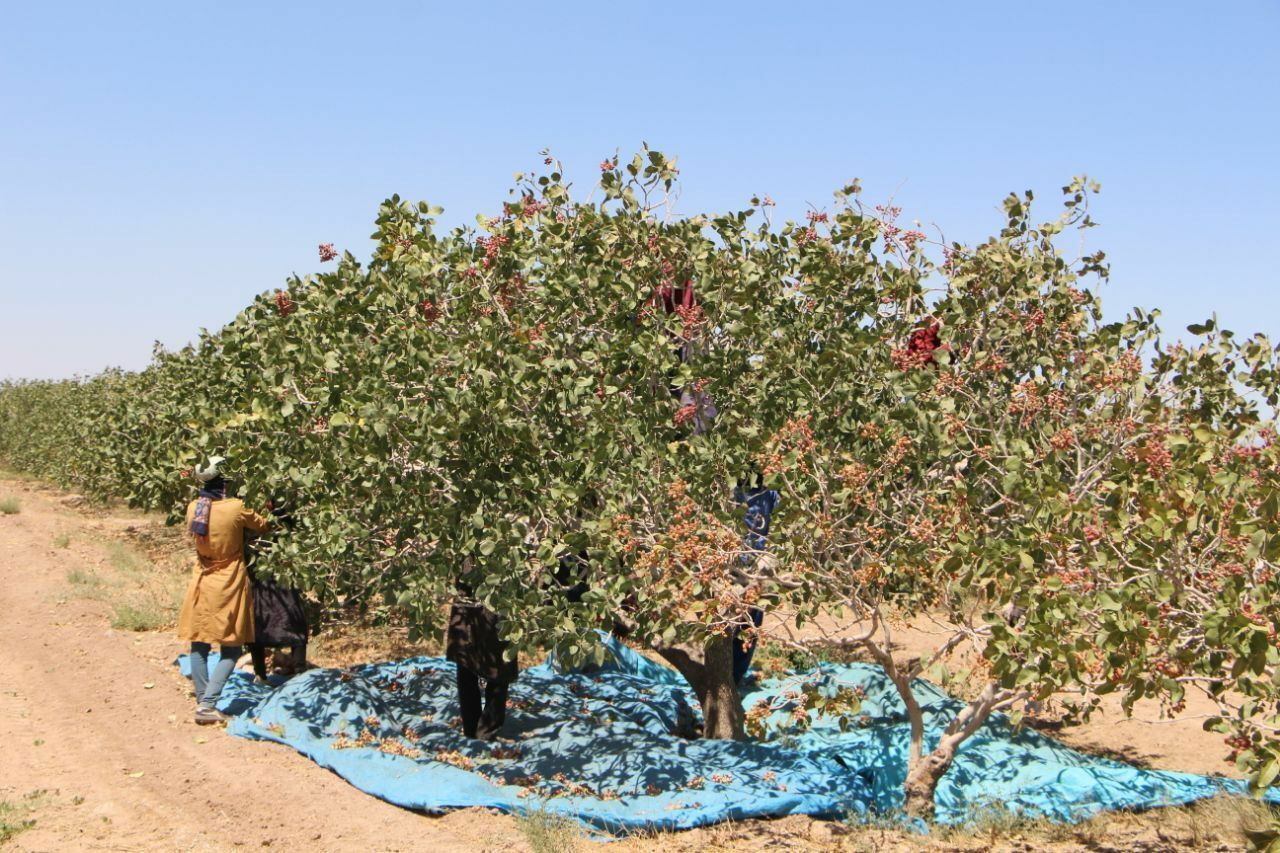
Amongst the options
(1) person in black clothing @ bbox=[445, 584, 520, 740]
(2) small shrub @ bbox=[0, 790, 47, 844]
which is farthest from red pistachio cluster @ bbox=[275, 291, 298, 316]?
(2) small shrub @ bbox=[0, 790, 47, 844]

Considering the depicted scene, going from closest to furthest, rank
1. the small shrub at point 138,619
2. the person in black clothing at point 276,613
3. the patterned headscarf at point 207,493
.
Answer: the patterned headscarf at point 207,493 → the person in black clothing at point 276,613 → the small shrub at point 138,619

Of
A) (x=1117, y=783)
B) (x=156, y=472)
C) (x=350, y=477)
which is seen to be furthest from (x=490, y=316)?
(x=156, y=472)

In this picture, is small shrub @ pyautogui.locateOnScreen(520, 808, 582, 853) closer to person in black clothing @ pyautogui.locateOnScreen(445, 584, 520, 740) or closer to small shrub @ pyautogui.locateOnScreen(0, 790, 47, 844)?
person in black clothing @ pyautogui.locateOnScreen(445, 584, 520, 740)

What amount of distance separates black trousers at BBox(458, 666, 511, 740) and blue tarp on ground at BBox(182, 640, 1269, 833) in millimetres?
115

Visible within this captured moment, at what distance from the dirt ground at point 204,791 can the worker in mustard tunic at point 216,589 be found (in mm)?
314

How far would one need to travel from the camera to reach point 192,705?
8141mm

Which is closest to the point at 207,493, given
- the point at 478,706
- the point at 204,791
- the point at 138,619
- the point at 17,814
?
the point at 204,791

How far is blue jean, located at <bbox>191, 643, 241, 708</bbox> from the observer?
307 inches

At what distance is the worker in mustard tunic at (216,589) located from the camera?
25.3 feet

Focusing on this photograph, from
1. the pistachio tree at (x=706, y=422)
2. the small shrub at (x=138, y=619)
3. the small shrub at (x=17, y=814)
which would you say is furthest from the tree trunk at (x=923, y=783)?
the small shrub at (x=138, y=619)

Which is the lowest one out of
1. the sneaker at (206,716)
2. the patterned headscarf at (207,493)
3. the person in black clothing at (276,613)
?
the sneaker at (206,716)

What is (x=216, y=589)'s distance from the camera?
775 centimetres

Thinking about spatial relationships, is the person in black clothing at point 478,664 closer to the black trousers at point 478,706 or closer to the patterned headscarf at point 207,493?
the black trousers at point 478,706

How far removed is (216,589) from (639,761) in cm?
306
